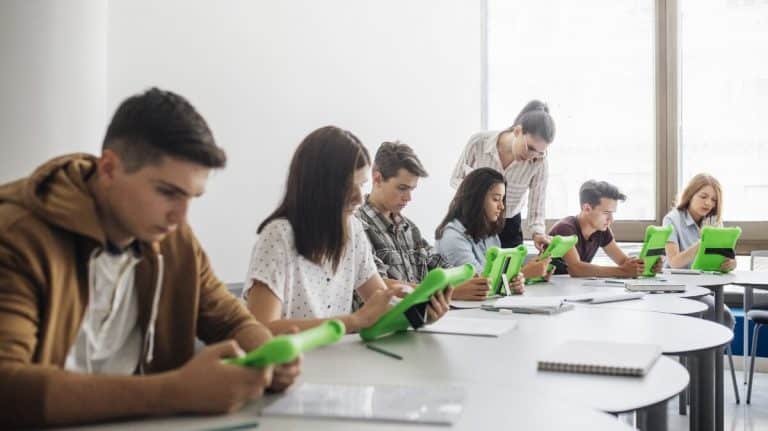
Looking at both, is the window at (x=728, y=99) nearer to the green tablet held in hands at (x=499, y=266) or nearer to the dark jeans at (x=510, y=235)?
the dark jeans at (x=510, y=235)

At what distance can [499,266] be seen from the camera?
2.64m

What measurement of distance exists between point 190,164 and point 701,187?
13.1ft

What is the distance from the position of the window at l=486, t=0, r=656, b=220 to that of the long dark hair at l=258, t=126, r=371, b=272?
3916 mm

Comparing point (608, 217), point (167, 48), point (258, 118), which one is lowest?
point (608, 217)

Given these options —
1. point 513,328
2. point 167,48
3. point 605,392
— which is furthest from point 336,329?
point 167,48

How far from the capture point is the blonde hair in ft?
14.7

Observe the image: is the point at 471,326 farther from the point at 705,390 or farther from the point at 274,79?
the point at 274,79

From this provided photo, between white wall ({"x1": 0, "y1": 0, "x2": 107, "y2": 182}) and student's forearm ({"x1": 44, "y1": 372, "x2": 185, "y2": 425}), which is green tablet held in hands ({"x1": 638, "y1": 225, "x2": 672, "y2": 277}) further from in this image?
student's forearm ({"x1": 44, "y1": 372, "x2": 185, "y2": 425})

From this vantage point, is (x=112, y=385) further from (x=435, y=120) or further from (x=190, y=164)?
(x=435, y=120)

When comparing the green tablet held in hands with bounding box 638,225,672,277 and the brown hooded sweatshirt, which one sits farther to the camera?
the green tablet held in hands with bounding box 638,225,672,277

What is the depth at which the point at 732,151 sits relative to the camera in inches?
201

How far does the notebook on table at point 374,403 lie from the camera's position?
1063mm

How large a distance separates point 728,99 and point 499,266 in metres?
3.27

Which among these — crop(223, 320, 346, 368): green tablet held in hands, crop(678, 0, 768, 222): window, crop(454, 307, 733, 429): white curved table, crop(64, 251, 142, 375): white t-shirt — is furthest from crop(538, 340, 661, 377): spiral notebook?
crop(678, 0, 768, 222): window
